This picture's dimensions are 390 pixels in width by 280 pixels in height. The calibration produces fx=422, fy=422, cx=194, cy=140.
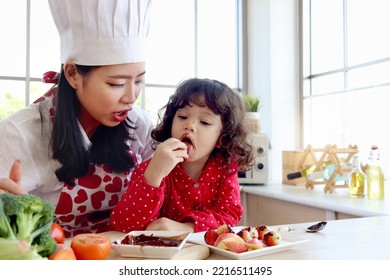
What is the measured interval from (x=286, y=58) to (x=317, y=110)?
37 centimetres

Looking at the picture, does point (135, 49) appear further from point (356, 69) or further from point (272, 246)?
point (356, 69)

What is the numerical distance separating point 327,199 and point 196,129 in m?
0.82

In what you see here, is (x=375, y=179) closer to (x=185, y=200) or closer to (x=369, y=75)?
(x=369, y=75)

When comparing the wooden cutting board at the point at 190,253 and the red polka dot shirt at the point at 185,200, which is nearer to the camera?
the wooden cutting board at the point at 190,253

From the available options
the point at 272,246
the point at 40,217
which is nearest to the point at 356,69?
the point at 272,246

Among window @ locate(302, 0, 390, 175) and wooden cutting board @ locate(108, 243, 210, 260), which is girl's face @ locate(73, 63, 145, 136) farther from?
window @ locate(302, 0, 390, 175)

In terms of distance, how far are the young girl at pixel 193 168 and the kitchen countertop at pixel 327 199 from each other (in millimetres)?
439

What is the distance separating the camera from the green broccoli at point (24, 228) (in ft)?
1.79

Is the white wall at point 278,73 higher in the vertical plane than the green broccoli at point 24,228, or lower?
higher

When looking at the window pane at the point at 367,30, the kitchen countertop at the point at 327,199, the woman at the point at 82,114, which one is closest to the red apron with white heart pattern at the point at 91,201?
the woman at the point at 82,114

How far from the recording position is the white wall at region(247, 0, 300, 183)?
2545 millimetres

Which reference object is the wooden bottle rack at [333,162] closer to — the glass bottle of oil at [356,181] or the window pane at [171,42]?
the glass bottle of oil at [356,181]

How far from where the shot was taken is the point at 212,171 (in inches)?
48.4

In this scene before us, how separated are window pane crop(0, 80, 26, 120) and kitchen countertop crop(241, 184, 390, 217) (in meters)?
1.20
